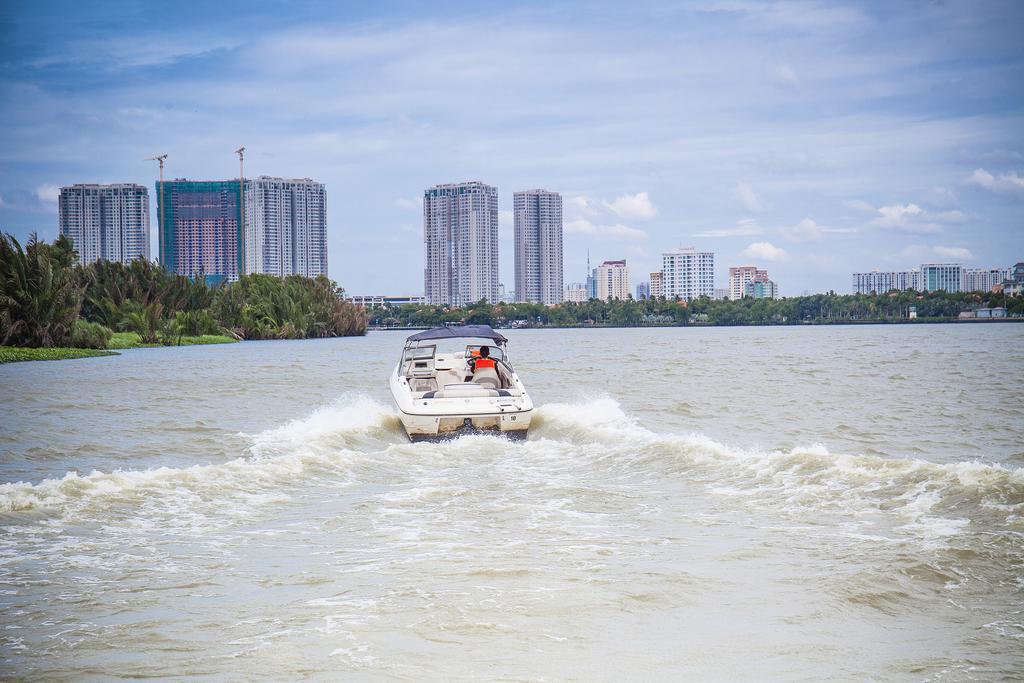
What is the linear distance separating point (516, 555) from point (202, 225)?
18792cm

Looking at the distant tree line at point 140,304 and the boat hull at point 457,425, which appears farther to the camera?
the distant tree line at point 140,304

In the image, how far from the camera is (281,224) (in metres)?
194

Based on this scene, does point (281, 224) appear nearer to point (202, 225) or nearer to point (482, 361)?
point (202, 225)

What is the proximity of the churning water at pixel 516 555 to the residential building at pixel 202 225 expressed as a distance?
173 metres

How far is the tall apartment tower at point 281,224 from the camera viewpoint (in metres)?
192

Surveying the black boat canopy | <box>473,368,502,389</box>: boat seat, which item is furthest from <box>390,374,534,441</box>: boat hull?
the black boat canopy

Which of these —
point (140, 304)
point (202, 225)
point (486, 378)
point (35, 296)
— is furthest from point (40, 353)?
point (202, 225)

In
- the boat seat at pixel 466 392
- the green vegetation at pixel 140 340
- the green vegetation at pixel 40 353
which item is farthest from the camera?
the green vegetation at pixel 140 340

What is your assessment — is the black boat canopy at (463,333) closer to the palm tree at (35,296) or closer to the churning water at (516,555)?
the churning water at (516,555)

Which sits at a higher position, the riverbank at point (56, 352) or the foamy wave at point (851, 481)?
the riverbank at point (56, 352)

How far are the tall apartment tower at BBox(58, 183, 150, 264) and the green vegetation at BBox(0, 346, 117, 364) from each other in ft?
352

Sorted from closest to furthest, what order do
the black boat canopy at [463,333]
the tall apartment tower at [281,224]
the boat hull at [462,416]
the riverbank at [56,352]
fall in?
the boat hull at [462,416], the black boat canopy at [463,333], the riverbank at [56,352], the tall apartment tower at [281,224]

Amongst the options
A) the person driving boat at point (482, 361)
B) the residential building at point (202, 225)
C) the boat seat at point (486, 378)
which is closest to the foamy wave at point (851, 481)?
the boat seat at point (486, 378)

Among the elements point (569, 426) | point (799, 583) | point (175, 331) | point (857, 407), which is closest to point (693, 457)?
point (569, 426)
